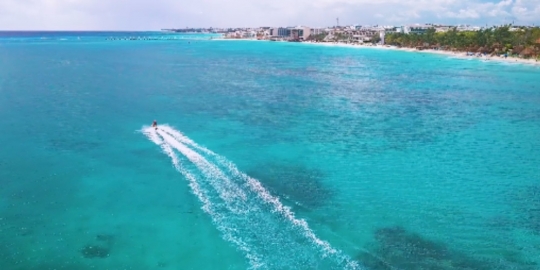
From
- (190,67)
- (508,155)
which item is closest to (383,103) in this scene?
(508,155)

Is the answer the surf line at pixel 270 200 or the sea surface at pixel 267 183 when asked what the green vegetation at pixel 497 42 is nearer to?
the sea surface at pixel 267 183

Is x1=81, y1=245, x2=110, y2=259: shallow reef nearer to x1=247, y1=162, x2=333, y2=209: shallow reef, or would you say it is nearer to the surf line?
the surf line

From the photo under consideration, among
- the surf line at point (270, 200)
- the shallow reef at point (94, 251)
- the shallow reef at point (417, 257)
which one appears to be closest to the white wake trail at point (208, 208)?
the surf line at point (270, 200)

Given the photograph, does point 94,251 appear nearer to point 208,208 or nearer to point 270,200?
point 208,208

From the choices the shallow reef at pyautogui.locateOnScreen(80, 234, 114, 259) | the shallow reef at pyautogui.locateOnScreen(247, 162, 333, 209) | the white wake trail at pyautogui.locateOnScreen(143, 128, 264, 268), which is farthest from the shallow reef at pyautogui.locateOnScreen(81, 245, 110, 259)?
the shallow reef at pyautogui.locateOnScreen(247, 162, 333, 209)

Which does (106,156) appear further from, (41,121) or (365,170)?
(365,170)

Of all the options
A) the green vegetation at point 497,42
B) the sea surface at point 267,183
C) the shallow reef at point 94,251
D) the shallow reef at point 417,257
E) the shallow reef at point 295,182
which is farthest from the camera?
the green vegetation at point 497,42

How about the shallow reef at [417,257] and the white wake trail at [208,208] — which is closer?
the shallow reef at [417,257]

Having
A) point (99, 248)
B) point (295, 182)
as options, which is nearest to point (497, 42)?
point (295, 182)
